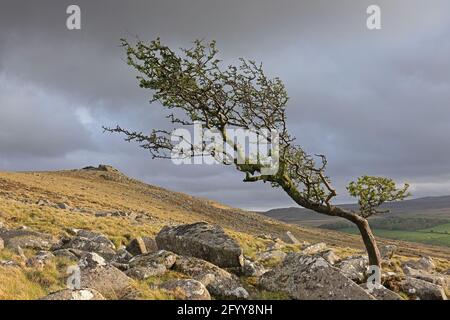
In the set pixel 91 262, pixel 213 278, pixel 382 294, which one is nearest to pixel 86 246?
pixel 91 262

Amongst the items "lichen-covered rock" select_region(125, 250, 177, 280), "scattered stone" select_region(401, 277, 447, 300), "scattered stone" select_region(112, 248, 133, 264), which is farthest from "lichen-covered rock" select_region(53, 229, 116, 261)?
"scattered stone" select_region(401, 277, 447, 300)

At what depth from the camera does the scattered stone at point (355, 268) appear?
22.9 m

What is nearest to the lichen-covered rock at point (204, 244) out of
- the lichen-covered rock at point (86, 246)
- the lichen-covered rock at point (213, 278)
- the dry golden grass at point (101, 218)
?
the lichen-covered rock at point (213, 278)

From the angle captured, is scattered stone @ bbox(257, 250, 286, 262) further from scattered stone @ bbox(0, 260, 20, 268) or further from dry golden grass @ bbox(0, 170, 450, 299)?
scattered stone @ bbox(0, 260, 20, 268)

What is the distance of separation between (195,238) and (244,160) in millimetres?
4977

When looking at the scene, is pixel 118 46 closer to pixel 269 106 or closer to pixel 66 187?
pixel 269 106

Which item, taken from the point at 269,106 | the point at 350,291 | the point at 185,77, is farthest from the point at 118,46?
the point at 350,291

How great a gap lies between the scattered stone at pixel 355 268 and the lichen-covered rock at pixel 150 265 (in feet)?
28.8

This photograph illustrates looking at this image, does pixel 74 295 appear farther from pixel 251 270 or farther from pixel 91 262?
pixel 251 270

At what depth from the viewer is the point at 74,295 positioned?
13.8m

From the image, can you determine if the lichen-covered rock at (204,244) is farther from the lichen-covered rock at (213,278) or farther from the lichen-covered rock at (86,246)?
the lichen-covered rock at (86,246)

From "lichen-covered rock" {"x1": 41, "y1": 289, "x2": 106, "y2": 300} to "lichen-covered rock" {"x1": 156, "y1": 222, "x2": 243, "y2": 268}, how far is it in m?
9.17

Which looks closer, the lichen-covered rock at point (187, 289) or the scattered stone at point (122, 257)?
the lichen-covered rock at point (187, 289)

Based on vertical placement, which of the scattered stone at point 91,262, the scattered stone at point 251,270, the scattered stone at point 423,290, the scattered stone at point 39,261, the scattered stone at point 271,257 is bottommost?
the scattered stone at point 423,290
